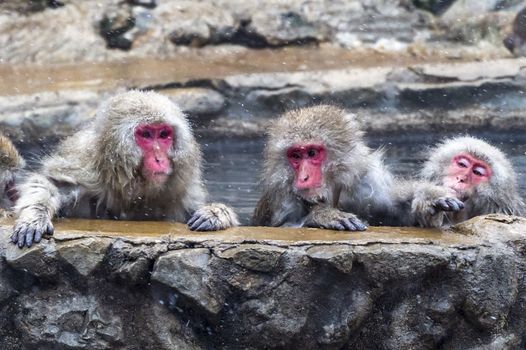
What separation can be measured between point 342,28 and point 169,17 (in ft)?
6.33

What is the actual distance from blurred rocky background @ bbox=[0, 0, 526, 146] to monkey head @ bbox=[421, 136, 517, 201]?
304cm

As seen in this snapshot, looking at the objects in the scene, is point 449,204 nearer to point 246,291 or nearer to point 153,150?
point 246,291

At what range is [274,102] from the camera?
967cm

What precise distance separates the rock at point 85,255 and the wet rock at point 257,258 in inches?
24.1

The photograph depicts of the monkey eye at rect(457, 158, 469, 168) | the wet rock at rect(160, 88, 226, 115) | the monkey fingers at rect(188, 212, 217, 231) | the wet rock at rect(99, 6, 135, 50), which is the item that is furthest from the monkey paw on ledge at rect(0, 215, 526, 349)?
the wet rock at rect(99, 6, 135, 50)

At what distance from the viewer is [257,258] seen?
4.75 meters

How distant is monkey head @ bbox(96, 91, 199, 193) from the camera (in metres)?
5.66

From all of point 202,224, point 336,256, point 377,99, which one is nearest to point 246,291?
point 336,256

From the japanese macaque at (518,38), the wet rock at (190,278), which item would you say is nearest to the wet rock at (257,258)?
the wet rock at (190,278)

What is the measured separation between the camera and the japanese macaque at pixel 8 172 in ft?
21.1

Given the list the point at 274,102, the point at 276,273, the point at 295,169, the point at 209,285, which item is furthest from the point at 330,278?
the point at 274,102

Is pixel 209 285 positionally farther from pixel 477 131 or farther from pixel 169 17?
pixel 169 17

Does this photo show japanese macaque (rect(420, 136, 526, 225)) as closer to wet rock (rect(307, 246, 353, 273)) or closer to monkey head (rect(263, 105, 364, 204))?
monkey head (rect(263, 105, 364, 204))

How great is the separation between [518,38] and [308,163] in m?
5.38
